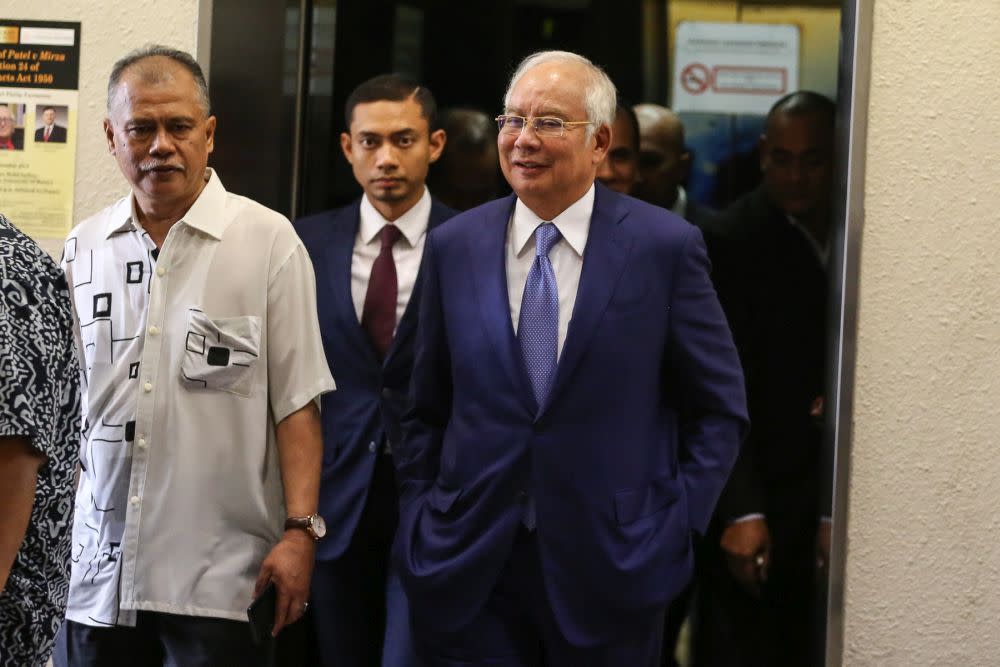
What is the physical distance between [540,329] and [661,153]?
4.20 feet

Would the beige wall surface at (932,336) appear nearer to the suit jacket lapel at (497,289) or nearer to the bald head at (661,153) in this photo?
the bald head at (661,153)

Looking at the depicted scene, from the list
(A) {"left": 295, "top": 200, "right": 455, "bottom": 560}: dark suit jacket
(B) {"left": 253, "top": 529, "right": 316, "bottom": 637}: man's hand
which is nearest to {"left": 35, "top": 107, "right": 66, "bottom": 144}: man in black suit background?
(A) {"left": 295, "top": 200, "right": 455, "bottom": 560}: dark suit jacket

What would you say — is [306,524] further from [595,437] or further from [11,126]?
[11,126]

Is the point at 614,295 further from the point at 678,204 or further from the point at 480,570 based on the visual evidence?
the point at 678,204

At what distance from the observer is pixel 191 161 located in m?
2.50

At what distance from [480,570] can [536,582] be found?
11cm

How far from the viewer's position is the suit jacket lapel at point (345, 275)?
9.96 ft

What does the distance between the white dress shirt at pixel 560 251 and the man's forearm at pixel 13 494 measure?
3.37 ft

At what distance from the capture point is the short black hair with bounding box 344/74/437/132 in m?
3.27

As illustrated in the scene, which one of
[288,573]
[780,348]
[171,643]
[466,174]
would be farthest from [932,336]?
[171,643]

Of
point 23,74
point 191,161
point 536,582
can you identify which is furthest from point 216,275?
point 23,74

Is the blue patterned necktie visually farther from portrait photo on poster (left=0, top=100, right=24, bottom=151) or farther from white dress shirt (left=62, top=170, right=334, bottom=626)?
portrait photo on poster (left=0, top=100, right=24, bottom=151)

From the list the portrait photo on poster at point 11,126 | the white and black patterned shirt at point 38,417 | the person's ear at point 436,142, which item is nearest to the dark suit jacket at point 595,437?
the white and black patterned shirt at point 38,417

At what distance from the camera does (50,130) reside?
322 cm
